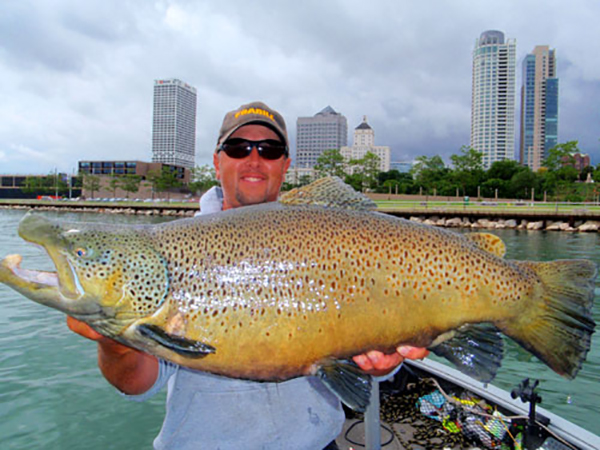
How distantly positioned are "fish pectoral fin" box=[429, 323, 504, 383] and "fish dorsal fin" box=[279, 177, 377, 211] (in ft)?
2.80

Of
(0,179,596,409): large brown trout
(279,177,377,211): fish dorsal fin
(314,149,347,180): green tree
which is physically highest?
(314,149,347,180): green tree

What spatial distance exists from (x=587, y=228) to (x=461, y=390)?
4030 cm

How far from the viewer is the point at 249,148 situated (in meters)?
3.14

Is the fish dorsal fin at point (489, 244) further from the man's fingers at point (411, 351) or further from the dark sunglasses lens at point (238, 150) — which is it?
the dark sunglasses lens at point (238, 150)

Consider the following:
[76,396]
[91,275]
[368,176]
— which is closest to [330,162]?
[368,176]

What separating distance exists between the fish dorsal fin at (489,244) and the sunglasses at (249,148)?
4.97 ft

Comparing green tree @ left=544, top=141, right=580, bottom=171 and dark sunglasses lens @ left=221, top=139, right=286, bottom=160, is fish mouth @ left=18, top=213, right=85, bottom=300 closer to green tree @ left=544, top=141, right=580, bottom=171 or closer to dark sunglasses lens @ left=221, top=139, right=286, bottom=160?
dark sunglasses lens @ left=221, top=139, right=286, bottom=160

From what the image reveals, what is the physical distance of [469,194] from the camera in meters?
74.1

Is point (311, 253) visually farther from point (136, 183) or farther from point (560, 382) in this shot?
point (136, 183)

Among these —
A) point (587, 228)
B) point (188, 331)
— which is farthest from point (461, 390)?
point (587, 228)

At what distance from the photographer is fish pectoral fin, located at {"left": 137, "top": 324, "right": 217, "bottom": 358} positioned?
1.91 m

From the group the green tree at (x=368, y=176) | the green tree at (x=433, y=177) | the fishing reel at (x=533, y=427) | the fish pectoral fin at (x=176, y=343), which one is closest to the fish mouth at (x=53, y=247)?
the fish pectoral fin at (x=176, y=343)

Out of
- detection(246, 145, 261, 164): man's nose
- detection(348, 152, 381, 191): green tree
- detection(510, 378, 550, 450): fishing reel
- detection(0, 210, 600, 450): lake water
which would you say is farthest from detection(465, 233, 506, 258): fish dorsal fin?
detection(348, 152, 381, 191): green tree

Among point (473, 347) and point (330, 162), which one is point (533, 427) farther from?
point (330, 162)
